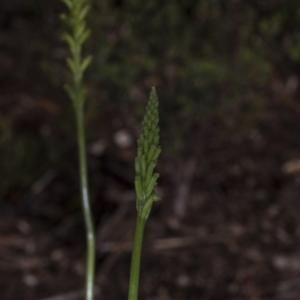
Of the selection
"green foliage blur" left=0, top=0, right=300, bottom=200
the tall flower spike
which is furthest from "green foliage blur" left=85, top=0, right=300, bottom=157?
the tall flower spike

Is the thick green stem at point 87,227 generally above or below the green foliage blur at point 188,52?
below

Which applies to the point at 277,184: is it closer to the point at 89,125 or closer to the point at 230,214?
the point at 230,214

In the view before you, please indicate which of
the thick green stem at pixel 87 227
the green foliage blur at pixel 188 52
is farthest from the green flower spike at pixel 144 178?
the green foliage blur at pixel 188 52

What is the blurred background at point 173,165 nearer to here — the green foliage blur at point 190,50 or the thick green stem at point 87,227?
the green foliage blur at point 190,50

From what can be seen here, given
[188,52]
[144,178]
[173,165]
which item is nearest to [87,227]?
[144,178]

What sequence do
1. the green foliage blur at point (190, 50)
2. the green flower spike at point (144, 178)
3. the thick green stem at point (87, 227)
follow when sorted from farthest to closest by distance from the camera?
the green foliage blur at point (190, 50)
the thick green stem at point (87, 227)
the green flower spike at point (144, 178)

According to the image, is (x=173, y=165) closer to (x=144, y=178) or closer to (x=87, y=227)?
(x=87, y=227)

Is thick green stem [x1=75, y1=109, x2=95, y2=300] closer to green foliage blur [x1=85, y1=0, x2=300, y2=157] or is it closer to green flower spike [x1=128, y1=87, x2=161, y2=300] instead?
green flower spike [x1=128, y1=87, x2=161, y2=300]
